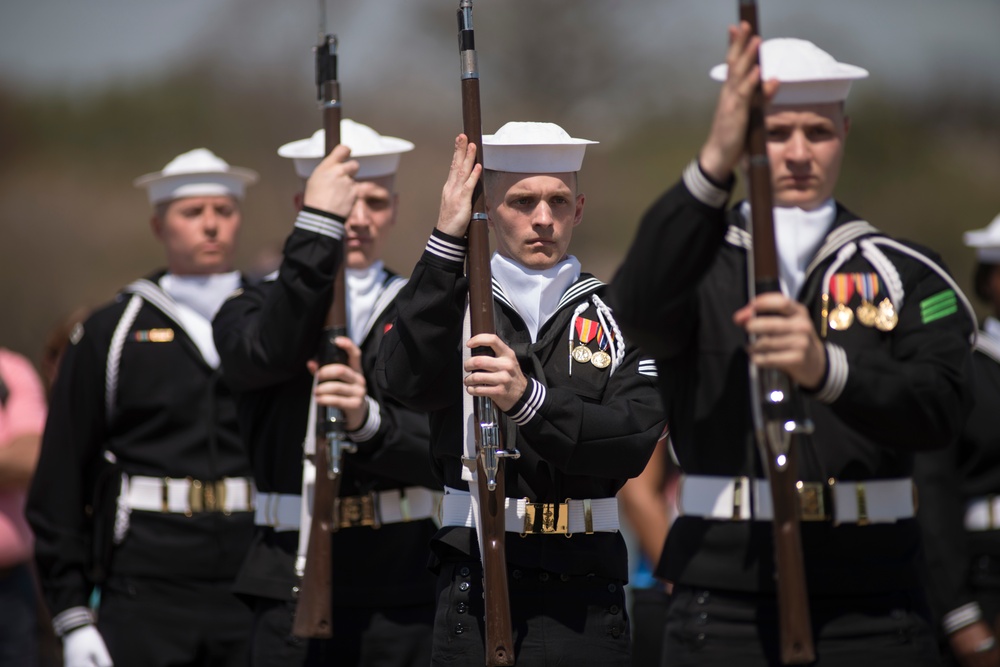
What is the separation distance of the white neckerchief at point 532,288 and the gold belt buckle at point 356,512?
4.36ft

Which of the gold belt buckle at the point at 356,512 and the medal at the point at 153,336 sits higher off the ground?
the medal at the point at 153,336

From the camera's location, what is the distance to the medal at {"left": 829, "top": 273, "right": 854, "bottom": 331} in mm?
3961

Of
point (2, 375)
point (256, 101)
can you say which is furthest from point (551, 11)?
point (2, 375)

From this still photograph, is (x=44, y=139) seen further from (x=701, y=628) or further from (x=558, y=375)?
(x=701, y=628)

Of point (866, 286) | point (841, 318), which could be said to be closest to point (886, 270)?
point (866, 286)

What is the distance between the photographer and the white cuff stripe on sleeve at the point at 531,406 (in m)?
4.30

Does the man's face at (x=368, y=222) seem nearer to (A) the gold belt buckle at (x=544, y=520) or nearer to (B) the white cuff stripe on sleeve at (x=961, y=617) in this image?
(A) the gold belt buckle at (x=544, y=520)

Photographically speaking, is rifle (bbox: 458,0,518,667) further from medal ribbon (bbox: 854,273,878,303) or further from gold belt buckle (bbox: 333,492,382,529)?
gold belt buckle (bbox: 333,492,382,529)

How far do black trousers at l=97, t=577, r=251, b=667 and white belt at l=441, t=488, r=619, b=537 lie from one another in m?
2.24

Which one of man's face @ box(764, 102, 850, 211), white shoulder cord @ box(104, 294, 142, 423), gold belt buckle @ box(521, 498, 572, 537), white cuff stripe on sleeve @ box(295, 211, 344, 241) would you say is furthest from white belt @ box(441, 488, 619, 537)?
white shoulder cord @ box(104, 294, 142, 423)

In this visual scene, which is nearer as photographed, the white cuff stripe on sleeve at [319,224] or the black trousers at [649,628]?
the white cuff stripe on sleeve at [319,224]

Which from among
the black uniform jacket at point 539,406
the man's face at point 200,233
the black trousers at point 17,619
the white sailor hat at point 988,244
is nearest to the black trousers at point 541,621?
the black uniform jacket at point 539,406

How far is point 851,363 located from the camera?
372cm

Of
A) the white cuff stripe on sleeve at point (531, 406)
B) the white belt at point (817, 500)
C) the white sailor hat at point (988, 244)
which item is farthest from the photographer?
the white sailor hat at point (988, 244)
